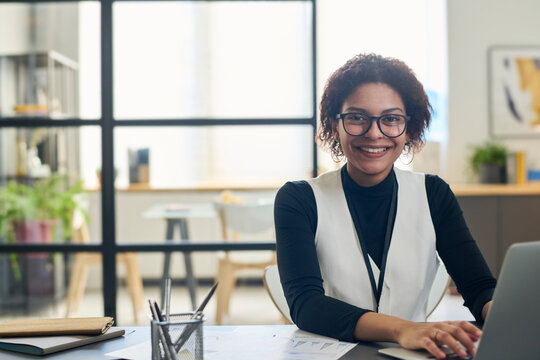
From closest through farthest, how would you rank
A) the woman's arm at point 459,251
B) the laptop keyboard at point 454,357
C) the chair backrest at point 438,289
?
the laptop keyboard at point 454,357 → the woman's arm at point 459,251 → the chair backrest at point 438,289

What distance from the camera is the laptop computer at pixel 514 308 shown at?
0.89 m

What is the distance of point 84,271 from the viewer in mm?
3260

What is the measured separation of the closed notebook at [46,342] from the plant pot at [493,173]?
13.4 ft

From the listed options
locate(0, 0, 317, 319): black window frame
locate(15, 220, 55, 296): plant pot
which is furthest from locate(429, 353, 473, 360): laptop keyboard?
locate(15, 220, 55, 296): plant pot

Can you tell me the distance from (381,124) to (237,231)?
5.98ft

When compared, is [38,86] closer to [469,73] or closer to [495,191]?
[495,191]

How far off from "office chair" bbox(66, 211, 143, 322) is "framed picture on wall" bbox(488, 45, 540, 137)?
3251mm

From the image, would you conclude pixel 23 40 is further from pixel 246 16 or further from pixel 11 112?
pixel 246 16

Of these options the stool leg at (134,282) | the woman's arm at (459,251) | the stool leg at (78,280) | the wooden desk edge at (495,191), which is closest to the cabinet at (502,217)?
the wooden desk edge at (495,191)

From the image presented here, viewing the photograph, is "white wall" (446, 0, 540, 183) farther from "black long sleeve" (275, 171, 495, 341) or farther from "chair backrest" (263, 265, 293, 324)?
"chair backrest" (263, 265, 293, 324)

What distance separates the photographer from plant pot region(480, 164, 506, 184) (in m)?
4.72

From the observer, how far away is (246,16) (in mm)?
3262

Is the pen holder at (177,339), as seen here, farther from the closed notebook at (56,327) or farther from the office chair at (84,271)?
the office chair at (84,271)

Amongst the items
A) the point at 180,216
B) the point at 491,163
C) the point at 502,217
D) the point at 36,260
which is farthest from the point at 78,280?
the point at 491,163
